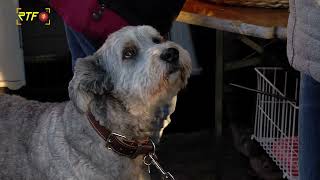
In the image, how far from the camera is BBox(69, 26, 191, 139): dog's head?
2268 millimetres

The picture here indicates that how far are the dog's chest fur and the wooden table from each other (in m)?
0.75

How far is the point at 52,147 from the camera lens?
2475mm

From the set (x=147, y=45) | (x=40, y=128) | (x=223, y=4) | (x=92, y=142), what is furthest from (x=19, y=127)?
(x=223, y=4)

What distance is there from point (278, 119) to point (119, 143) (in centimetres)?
148

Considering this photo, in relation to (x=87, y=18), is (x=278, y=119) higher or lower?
lower

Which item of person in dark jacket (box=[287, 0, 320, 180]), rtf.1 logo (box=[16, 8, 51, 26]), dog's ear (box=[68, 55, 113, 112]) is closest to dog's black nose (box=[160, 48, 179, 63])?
dog's ear (box=[68, 55, 113, 112])

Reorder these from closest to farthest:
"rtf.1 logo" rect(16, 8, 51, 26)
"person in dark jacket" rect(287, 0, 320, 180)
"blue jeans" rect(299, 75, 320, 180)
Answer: "person in dark jacket" rect(287, 0, 320, 180), "blue jeans" rect(299, 75, 320, 180), "rtf.1 logo" rect(16, 8, 51, 26)

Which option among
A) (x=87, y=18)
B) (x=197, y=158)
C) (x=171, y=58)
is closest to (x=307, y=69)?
(x=171, y=58)

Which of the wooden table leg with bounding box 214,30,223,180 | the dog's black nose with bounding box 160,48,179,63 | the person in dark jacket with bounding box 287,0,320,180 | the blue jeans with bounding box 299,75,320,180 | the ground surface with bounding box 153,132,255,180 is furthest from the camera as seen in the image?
the ground surface with bounding box 153,132,255,180

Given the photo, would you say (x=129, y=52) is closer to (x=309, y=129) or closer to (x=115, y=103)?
(x=115, y=103)

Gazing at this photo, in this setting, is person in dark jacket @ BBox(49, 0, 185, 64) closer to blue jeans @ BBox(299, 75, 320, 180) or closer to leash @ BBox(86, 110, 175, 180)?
leash @ BBox(86, 110, 175, 180)

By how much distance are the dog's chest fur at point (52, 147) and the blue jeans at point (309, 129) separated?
0.63 m

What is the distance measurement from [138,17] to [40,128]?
61 centimetres

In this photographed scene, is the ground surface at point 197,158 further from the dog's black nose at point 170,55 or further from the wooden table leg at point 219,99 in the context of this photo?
the dog's black nose at point 170,55
